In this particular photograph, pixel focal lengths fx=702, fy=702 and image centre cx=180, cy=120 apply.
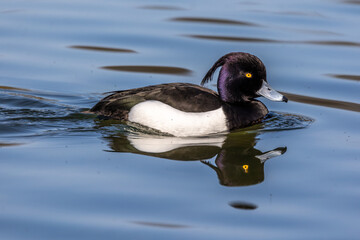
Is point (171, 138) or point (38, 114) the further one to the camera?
point (38, 114)

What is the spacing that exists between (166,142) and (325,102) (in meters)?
2.61

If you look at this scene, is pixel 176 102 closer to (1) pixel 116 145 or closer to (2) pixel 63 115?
(1) pixel 116 145

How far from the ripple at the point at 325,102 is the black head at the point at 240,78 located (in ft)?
3.66

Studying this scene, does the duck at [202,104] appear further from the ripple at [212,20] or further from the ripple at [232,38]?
the ripple at [212,20]

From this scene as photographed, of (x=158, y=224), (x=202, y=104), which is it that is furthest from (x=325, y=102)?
(x=158, y=224)

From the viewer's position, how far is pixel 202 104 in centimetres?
737

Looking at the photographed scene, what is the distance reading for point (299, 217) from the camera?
5246mm

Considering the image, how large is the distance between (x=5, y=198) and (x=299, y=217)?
2.24m

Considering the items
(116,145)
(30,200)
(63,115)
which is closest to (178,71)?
(63,115)

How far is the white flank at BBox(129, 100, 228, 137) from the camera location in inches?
289

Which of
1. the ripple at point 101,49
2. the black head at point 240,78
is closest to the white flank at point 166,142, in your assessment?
the black head at point 240,78

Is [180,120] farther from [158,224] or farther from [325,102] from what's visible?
[158,224]

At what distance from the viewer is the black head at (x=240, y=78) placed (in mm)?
7656

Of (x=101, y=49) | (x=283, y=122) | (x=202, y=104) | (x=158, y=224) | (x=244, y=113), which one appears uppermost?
(x=101, y=49)
